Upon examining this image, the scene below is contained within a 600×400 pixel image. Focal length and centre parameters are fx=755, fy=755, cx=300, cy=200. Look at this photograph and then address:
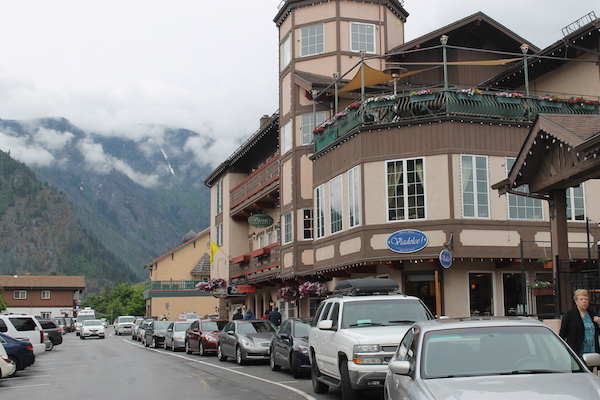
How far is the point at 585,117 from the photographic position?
13758 millimetres

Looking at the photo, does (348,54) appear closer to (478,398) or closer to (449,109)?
(449,109)

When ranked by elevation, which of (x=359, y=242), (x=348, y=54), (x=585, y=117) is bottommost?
(x=359, y=242)

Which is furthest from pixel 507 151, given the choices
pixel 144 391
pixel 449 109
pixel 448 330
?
pixel 448 330

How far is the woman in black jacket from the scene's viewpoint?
9.80 meters

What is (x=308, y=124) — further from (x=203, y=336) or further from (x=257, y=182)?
(x=203, y=336)

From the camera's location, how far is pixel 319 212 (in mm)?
27016

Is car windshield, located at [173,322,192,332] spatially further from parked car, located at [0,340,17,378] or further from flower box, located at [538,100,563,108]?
flower box, located at [538,100,563,108]

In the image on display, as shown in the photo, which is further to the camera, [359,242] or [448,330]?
[359,242]

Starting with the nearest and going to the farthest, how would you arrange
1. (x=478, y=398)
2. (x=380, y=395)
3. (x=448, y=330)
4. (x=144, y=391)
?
(x=478, y=398) → (x=448, y=330) → (x=380, y=395) → (x=144, y=391)

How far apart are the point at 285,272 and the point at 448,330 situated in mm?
23628

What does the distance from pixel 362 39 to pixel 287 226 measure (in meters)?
8.40

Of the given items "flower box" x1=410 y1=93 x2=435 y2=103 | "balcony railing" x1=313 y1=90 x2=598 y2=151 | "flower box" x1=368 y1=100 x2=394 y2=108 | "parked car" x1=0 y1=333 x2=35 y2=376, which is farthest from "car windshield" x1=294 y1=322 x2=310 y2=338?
"parked car" x1=0 y1=333 x2=35 y2=376

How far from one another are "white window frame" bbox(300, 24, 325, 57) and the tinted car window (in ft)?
48.6

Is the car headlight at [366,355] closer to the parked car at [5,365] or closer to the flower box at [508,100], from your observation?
the parked car at [5,365]
